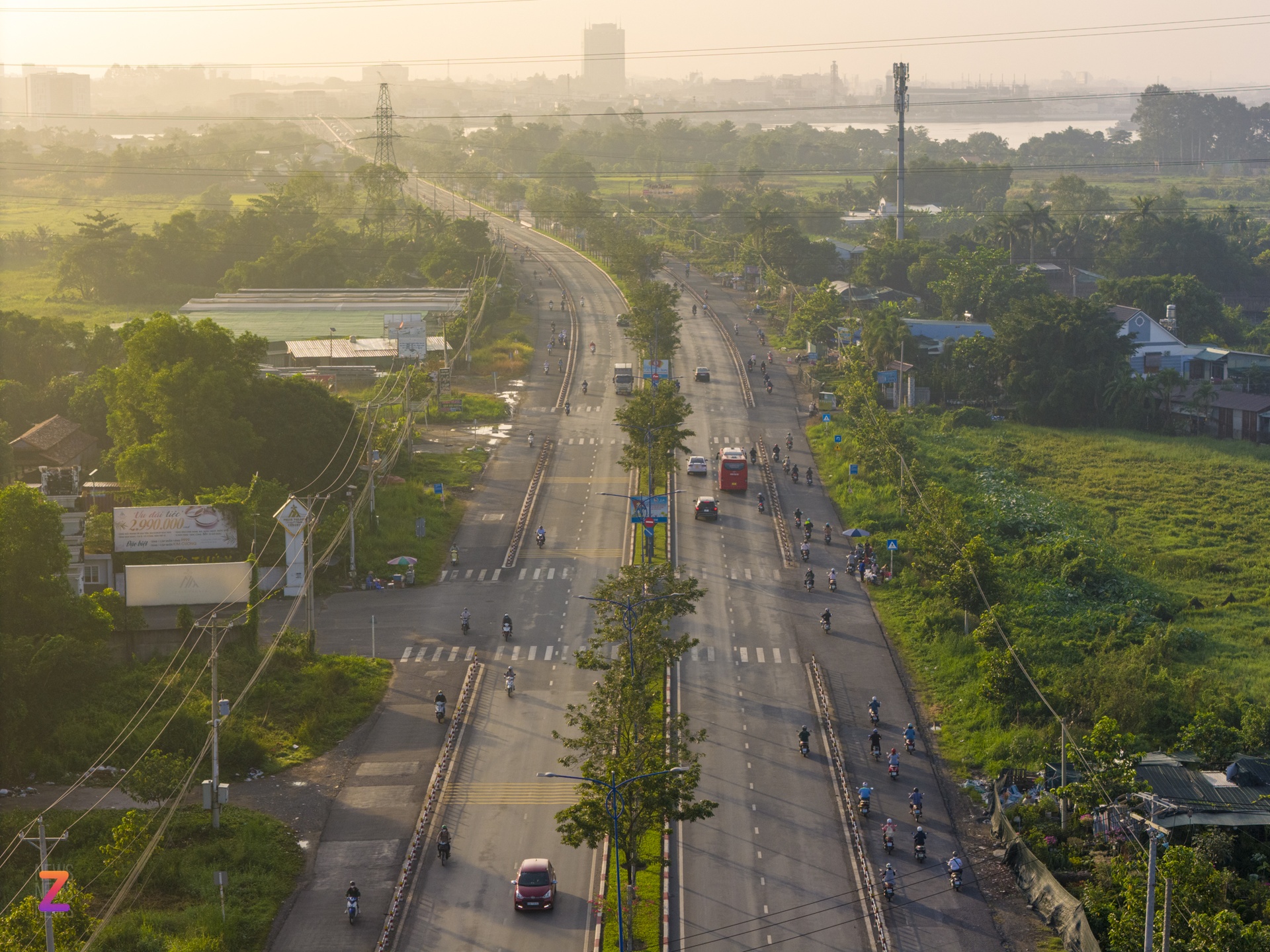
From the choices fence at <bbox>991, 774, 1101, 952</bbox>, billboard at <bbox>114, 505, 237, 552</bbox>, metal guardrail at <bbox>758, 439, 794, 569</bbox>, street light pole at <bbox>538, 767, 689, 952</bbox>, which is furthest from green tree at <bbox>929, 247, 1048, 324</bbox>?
street light pole at <bbox>538, 767, 689, 952</bbox>

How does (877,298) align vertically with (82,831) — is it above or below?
above

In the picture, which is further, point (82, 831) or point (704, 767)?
point (704, 767)

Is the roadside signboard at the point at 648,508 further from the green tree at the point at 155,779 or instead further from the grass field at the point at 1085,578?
the green tree at the point at 155,779

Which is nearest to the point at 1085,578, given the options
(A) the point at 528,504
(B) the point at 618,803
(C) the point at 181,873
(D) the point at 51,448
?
(A) the point at 528,504

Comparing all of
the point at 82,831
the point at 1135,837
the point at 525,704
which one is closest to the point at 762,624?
the point at 525,704

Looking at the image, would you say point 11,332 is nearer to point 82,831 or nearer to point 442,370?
point 442,370

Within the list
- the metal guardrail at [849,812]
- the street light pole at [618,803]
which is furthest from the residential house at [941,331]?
the street light pole at [618,803]

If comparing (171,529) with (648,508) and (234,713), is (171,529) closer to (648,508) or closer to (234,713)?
(234,713)
